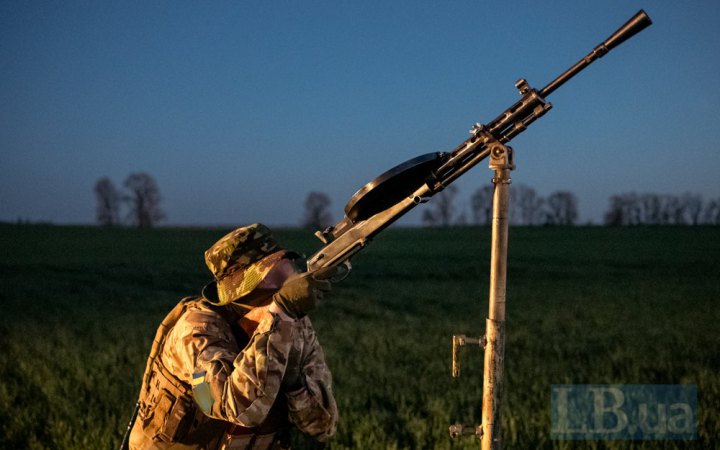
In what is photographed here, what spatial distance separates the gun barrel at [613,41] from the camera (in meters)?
2.87

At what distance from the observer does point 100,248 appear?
200 ft

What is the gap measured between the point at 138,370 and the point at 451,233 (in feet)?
260

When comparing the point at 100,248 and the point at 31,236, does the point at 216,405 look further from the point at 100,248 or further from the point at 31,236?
the point at 31,236

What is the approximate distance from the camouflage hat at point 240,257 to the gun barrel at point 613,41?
1916 millimetres

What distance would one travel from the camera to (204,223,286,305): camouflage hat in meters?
3.71

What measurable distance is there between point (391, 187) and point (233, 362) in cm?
131

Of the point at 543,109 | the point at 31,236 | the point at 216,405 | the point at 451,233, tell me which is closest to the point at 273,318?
the point at 216,405

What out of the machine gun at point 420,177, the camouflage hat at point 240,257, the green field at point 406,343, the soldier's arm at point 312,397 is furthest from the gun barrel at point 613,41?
the green field at point 406,343

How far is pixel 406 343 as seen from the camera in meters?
13.9

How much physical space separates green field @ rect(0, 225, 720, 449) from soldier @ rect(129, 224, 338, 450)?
3536mm

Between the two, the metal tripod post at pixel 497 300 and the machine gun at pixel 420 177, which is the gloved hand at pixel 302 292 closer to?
the machine gun at pixel 420 177

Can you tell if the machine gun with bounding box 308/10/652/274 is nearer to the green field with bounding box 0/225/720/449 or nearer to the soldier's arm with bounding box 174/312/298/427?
the soldier's arm with bounding box 174/312/298/427

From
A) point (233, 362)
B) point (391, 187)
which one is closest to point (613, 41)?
point (391, 187)

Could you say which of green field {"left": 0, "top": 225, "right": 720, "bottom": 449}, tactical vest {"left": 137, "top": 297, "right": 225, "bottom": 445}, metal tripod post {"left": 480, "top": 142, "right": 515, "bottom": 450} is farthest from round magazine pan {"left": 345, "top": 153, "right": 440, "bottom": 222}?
green field {"left": 0, "top": 225, "right": 720, "bottom": 449}
